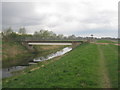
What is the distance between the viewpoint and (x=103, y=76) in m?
16.3

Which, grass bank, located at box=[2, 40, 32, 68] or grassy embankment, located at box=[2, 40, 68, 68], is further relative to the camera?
grassy embankment, located at box=[2, 40, 68, 68]

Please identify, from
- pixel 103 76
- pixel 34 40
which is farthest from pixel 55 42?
pixel 103 76

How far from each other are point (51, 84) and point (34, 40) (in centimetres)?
7268

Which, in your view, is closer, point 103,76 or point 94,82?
point 94,82

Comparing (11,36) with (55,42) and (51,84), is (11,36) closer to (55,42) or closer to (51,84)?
(55,42)

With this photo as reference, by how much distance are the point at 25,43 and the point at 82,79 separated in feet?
230

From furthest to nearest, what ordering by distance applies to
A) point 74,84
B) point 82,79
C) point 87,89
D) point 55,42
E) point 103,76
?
point 55,42 → point 103,76 → point 82,79 → point 74,84 → point 87,89

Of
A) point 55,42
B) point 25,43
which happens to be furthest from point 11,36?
point 55,42

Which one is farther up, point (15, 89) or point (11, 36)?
point (11, 36)

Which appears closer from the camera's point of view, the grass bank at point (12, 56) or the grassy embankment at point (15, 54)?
the grass bank at point (12, 56)

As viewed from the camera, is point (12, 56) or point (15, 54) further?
point (15, 54)

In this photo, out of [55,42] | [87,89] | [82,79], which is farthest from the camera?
[55,42]

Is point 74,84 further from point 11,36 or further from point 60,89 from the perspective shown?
point 11,36

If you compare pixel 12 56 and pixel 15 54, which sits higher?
pixel 15 54
